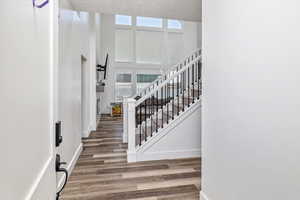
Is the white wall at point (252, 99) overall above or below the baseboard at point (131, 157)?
above

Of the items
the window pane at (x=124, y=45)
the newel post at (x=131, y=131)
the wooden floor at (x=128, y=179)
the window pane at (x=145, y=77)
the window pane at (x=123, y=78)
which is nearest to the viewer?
the wooden floor at (x=128, y=179)

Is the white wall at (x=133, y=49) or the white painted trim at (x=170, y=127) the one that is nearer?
the white painted trim at (x=170, y=127)

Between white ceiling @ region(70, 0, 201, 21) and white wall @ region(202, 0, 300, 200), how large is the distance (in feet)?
4.12

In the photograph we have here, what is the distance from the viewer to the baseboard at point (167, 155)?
3318mm

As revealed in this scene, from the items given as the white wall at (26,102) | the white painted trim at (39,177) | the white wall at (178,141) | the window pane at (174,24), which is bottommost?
the white wall at (178,141)

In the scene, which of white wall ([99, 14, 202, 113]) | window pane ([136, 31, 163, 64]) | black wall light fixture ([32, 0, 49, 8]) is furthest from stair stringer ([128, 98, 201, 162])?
window pane ([136, 31, 163, 64])

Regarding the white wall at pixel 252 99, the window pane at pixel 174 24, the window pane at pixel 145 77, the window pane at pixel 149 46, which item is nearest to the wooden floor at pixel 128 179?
the white wall at pixel 252 99

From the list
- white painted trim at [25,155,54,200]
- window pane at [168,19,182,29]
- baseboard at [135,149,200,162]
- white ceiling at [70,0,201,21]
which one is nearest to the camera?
white painted trim at [25,155,54,200]

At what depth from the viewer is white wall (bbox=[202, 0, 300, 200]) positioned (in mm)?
1068

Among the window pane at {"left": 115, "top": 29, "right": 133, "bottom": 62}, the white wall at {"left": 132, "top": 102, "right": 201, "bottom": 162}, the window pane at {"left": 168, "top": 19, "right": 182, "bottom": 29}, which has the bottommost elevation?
the white wall at {"left": 132, "top": 102, "right": 201, "bottom": 162}

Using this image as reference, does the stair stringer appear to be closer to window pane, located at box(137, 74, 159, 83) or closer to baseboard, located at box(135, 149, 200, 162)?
baseboard, located at box(135, 149, 200, 162)

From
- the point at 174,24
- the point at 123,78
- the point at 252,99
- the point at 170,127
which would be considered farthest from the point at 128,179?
the point at 174,24

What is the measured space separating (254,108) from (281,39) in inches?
18.1

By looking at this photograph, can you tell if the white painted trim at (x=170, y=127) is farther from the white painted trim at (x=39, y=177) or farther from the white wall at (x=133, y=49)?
the white wall at (x=133, y=49)
